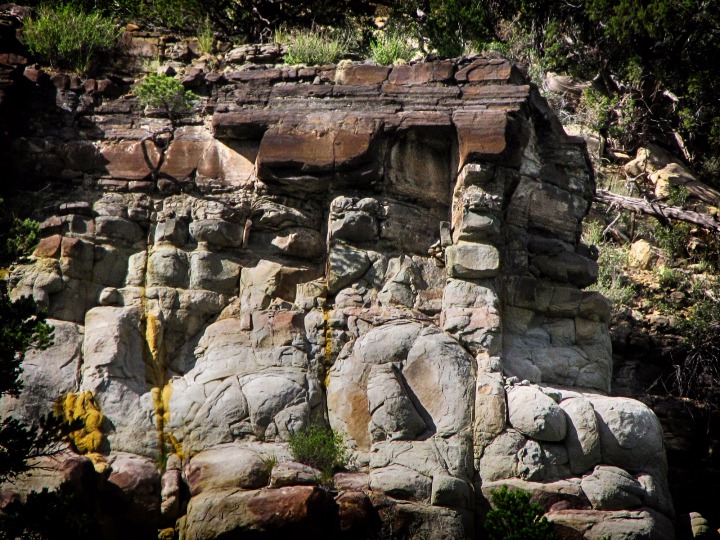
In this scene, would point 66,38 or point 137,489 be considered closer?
point 137,489

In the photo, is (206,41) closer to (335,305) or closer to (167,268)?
(167,268)

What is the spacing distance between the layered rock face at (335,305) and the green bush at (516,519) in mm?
360

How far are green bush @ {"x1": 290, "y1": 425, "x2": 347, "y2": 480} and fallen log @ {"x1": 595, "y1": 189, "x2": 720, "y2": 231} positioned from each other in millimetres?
7395

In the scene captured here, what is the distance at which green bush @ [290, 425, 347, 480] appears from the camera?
1016 cm

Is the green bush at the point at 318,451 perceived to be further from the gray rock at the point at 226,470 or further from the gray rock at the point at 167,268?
the gray rock at the point at 167,268

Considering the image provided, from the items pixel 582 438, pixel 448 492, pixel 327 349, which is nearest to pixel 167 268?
pixel 327 349

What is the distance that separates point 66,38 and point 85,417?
5216mm

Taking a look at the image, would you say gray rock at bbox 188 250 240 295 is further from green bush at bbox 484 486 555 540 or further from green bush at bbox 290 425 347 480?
green bush at bbox 484 486 555 540

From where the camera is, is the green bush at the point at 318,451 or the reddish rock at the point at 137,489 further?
the green bush at the point at 318,451

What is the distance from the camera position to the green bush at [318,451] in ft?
33.3

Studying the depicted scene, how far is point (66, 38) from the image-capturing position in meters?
12.9

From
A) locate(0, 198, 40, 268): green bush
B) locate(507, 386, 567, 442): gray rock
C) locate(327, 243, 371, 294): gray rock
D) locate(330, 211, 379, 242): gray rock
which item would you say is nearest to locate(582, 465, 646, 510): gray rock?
locate(507, 386, 567, 442): gray rock

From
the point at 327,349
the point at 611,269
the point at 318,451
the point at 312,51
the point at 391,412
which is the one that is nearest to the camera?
the point at 318,451

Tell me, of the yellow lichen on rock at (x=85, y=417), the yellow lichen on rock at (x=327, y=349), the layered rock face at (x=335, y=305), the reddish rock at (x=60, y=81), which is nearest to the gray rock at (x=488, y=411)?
the layered rock face at (x=335, y=305)
